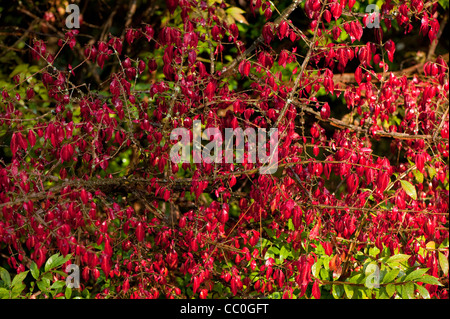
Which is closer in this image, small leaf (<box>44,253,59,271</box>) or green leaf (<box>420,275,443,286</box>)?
green leaf (<box>420,275,443,286</box>)

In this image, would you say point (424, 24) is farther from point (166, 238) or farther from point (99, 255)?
point (99, 255)

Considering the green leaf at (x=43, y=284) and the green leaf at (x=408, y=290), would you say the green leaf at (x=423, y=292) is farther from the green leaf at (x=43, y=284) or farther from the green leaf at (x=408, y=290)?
the green leaf at (x=43, y=284)

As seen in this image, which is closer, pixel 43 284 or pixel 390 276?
pixel 390 276

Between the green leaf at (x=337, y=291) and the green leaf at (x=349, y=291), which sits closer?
the green leaf at (x=349, y=291)

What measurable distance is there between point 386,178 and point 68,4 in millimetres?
3379

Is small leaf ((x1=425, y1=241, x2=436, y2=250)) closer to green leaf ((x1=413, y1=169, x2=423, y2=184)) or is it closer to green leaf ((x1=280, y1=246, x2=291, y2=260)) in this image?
green leaf ((x1=413, y1=169, x2=423, y2=184))

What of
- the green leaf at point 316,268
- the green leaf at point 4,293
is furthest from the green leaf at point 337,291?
the green leaf at point 4,293

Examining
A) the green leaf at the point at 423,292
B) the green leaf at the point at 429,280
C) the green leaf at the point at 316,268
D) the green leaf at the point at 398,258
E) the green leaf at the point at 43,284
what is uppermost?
the green leaf at the point at 398,258

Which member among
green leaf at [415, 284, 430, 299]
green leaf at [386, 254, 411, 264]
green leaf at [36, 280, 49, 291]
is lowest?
green leaf at [36, 280, 49, 291]

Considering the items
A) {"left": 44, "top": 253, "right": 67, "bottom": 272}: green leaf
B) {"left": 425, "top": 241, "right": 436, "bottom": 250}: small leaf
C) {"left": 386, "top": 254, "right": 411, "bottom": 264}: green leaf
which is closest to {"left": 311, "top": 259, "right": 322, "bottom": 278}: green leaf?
{"left": 386, "top": 254, "right": 411, "bottom": 264}: green leaf

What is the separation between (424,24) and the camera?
239 cm

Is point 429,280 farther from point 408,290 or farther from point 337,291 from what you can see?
point 337,291

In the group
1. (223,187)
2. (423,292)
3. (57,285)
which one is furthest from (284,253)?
(57,285)
